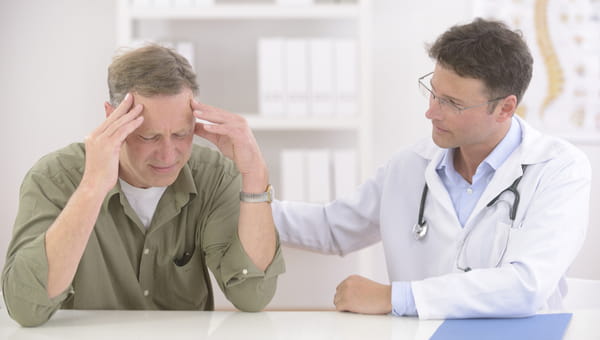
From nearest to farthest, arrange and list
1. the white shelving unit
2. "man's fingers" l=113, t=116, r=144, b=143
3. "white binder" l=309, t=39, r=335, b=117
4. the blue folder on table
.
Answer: the blue folder on table
"man's fingers" l=113, t=116, r=144, b=143
"white binder" l=309, t=39, r=335, b=117
the white shelving unit

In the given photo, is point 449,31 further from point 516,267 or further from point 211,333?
point 211,333

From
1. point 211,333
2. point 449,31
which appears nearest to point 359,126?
point 449,31

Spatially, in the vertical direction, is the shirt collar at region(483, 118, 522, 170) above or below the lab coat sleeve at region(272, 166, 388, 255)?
above

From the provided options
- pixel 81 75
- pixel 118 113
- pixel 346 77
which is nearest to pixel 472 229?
pixel 118 113

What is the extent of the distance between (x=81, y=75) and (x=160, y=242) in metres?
1.97

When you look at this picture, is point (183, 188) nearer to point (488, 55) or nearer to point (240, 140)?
point (240, 140)

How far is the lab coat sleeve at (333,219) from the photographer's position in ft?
7.11

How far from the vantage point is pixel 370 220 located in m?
2.21

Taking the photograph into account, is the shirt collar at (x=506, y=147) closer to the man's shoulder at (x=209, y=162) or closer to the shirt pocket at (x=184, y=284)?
the man's shoulder at (x=209, y=162)

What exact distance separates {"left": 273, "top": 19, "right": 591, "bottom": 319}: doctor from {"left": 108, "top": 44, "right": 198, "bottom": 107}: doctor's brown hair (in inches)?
23.9

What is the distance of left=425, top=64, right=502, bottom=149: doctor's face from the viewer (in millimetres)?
2000

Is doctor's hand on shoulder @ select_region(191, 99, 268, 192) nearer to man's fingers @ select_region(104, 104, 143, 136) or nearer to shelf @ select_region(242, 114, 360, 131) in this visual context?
man's fingers @ select_region(104, 104, 143, 136)

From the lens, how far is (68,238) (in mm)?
1502

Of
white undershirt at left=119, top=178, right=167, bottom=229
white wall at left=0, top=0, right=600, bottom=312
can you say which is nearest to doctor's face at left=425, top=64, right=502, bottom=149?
white undershirt at left=119, top=178, right=167, bottom=229
